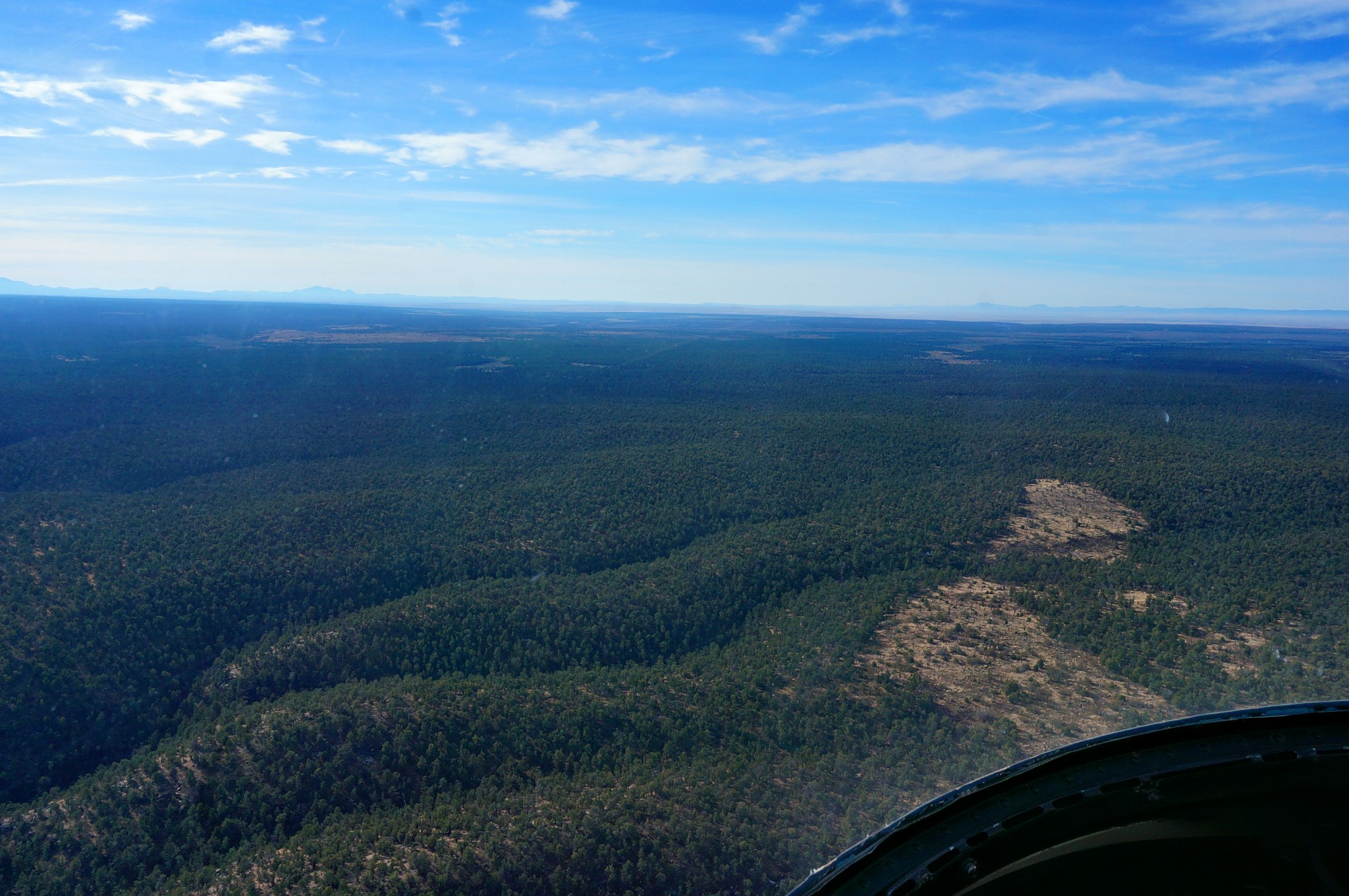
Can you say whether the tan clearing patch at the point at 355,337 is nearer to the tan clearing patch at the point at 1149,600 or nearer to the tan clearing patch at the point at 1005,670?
the tan clearing patch at the point at 1005,670

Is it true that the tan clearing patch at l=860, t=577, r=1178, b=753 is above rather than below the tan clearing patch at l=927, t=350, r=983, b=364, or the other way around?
below

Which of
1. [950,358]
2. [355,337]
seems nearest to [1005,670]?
[950,358]

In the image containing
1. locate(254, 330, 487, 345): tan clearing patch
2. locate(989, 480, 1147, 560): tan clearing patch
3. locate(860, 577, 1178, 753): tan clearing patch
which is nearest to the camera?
locate(860, 577, 1178, 753): tan clearing patch

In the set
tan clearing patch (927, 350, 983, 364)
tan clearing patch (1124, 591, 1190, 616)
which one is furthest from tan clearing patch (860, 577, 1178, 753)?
tan clearing patch (927, 350, 983, 364)

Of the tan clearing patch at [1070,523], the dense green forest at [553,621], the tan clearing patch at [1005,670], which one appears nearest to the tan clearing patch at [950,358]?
the dense green forest at [553,621]

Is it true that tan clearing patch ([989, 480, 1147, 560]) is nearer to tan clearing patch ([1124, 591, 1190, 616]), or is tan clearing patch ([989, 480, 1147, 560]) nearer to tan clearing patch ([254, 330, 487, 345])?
tan clearing patch ([1124, 591, 1190, 616])
